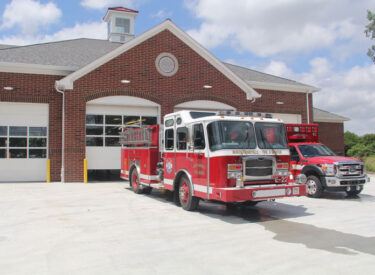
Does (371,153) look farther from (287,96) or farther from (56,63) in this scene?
(56,63)

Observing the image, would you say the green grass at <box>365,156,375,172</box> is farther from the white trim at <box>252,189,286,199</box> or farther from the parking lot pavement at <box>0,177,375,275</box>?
the white trim at <box>252,189,286,199</box>

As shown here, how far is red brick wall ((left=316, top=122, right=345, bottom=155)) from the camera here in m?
26.5

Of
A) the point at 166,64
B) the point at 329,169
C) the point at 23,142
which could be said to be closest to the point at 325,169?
the point at 329,169

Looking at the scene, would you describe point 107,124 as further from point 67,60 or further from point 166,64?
point 166,64

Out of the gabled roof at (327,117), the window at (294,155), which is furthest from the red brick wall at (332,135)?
the window at (294,155)

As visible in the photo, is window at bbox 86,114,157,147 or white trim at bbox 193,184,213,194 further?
window at bbox 86,114,157,147

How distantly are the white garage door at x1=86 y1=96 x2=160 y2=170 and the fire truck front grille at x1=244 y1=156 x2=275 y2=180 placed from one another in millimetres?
9163

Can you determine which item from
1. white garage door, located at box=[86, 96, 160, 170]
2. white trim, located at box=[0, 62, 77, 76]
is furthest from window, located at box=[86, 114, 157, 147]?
white trim, located at box=[0, 62, 77, 76]

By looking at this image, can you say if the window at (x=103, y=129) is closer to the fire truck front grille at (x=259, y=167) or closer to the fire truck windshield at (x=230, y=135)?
the fire truck windshield at (x=230, y=135)

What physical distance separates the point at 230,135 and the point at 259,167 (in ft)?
3.26

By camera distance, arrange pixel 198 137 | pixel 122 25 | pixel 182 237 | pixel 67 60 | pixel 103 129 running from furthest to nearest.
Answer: pixel 122 25 < pixel 67 60 < pixel 103 129 < pixel 198 137 < pixel 182 237

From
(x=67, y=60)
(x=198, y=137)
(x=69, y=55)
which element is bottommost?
(x=198, y=137)

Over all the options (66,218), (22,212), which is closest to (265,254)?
(66,218)

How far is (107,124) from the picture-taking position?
659 inches
